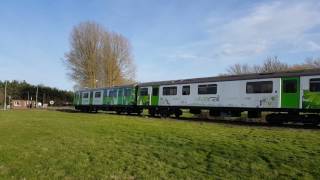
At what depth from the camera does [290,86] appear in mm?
21328

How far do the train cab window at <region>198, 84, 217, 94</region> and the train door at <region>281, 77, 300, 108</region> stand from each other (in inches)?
219

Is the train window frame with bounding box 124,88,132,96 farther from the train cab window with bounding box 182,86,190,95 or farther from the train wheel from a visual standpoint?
the train wheel

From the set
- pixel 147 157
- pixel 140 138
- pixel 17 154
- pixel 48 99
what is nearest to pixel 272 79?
pixel 140 138

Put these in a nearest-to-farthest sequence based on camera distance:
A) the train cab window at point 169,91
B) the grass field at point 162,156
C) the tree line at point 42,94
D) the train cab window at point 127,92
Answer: the grass field at point 162,156
the train cab window at point 169,91
the train cab window at point 127,92
the tree line at point 42,94

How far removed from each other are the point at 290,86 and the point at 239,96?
3873mm

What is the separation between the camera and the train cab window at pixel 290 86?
2106 cm

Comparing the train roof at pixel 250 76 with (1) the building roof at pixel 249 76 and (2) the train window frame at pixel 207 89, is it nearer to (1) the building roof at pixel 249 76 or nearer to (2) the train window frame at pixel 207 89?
(1) the building roof at pixel 249 76

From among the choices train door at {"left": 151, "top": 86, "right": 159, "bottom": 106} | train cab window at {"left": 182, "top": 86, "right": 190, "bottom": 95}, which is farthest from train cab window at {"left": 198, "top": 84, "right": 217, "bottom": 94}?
train door at {"left": 151, "top": 86, "right": 159, "bottom": 106}

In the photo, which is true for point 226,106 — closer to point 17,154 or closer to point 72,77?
point 17,154

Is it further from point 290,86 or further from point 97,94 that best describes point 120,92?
point 290,86

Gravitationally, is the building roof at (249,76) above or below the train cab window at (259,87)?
above

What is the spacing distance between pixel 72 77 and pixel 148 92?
34161 millimetres

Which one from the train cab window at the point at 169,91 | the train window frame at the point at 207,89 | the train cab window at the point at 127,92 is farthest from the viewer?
the train cab window at the point at 127,92

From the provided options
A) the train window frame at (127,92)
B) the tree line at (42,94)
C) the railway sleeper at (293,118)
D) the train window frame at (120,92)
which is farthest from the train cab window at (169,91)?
the tree line at (42,94)
